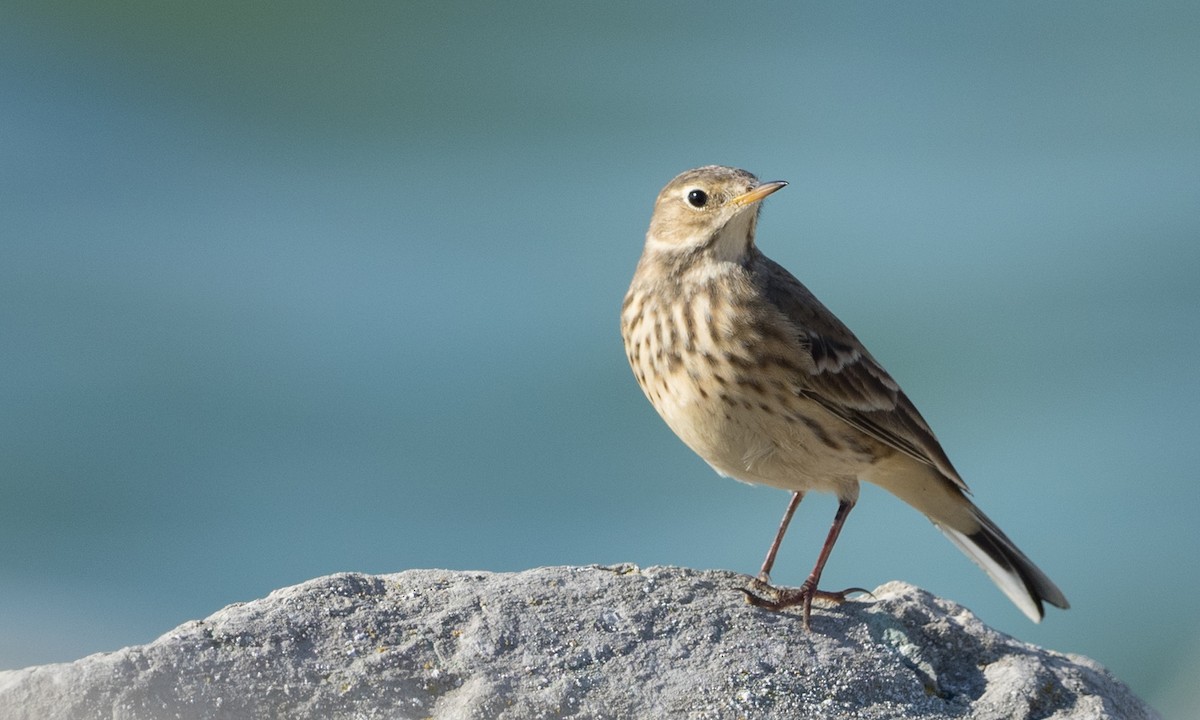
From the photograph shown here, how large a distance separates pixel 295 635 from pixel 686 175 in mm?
3121

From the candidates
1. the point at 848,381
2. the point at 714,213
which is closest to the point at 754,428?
the point at 848,381

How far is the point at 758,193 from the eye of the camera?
6098 millimetres

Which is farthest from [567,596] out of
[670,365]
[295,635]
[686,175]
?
[686,175]

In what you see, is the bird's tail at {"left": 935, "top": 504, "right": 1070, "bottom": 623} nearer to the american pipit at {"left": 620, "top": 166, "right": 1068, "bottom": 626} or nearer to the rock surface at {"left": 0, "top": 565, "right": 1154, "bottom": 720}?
the american pipit at {"left": 620, "top": 166, "right": 1068, "bottom": 626}

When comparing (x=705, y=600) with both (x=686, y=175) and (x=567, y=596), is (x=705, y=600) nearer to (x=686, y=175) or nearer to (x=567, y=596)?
(x=567, y=596)

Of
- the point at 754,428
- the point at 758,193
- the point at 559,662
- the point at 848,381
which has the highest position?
the point at 758,193

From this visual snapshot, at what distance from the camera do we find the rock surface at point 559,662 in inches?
161

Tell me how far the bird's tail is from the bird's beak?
1947 mm

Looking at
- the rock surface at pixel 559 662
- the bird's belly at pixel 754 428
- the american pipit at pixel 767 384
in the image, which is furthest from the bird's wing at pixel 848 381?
the rock surface at pixel 559 662

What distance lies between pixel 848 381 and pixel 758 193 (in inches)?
37.3

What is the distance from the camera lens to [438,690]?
4.28m

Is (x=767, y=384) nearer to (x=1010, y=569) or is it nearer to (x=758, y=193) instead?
(x=758, y=193)

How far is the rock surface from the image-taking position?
4086mm

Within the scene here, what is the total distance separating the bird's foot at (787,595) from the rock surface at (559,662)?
0.06 meters
